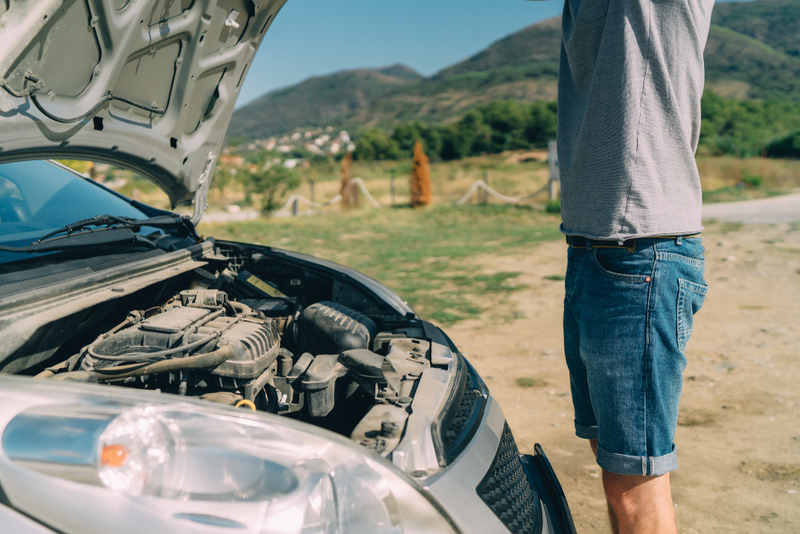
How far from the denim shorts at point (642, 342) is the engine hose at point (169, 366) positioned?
1.10m

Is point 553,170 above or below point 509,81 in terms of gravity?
below

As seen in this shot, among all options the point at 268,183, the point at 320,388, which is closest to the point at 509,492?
the point at 320,388

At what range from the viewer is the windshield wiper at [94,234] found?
6.24 ft

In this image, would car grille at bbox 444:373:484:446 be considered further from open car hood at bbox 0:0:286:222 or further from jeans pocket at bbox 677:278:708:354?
open car hood at bbox 0:0:286:222

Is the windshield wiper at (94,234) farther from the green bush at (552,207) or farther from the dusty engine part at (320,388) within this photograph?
the green bush at (552,207)

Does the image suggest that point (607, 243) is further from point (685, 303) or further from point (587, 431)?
point (587, 431)

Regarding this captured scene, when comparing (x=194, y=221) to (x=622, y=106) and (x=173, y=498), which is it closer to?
(x=173, y=498)

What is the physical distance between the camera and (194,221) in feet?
9.13

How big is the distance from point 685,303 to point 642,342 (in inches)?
6.2

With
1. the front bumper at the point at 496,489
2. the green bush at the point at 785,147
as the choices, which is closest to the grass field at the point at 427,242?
the front bumper at the point at 496,489

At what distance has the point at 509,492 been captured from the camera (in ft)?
4.78

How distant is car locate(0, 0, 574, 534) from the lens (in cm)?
105

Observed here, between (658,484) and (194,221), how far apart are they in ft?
7.80

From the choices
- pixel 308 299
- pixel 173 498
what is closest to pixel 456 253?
pixel 308 299
